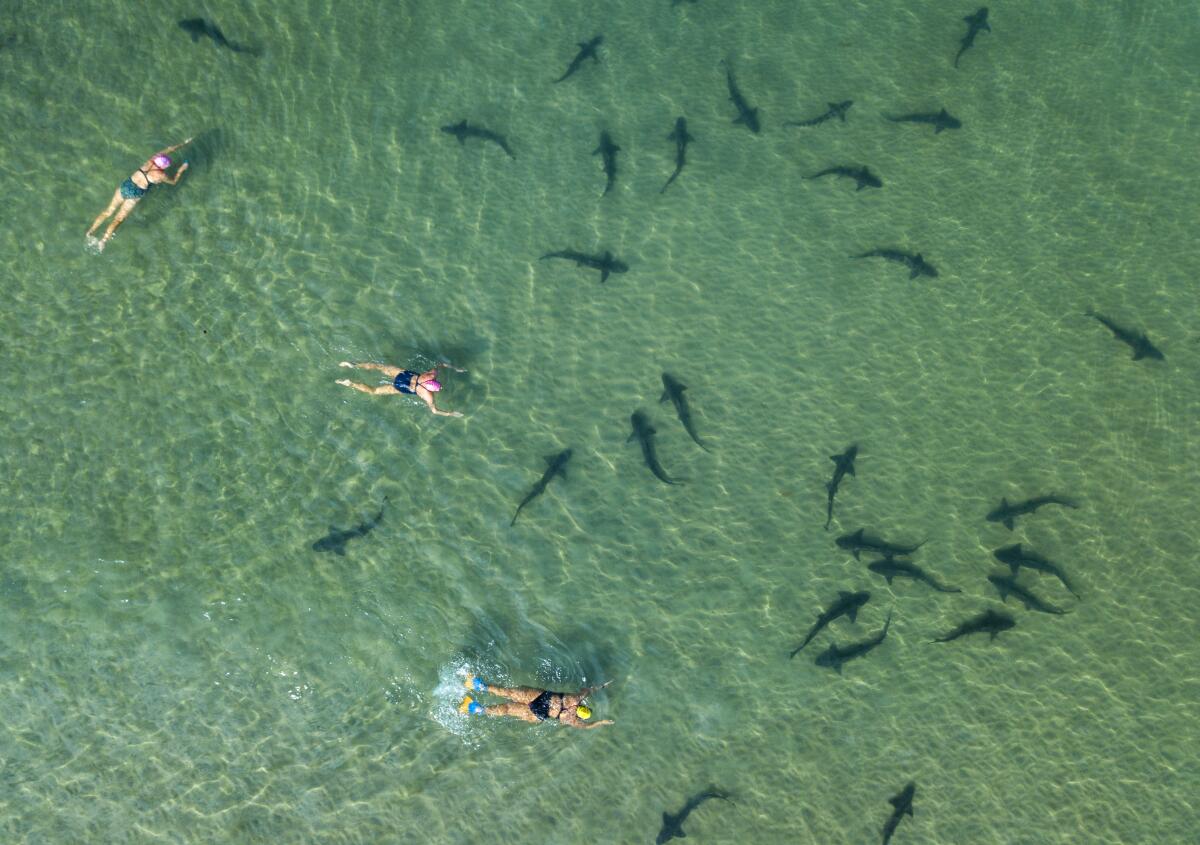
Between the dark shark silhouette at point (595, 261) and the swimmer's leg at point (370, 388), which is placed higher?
the dark shark silhouette at point (595, 261)

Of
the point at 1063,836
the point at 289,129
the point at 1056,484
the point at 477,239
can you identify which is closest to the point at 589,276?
the point at 477,239

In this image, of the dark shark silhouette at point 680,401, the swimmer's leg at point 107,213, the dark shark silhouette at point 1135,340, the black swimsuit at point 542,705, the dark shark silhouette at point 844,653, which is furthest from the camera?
the dark shark silhouette at point 1135,340

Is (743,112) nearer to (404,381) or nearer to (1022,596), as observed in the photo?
(404,381)

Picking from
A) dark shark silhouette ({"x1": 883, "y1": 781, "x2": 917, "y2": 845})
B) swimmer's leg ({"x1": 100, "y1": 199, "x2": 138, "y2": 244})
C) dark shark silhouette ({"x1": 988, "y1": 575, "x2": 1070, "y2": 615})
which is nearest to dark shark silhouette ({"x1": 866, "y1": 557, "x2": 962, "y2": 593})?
dark shark silhouette ({"x1": 988, "y1": 575, "x2": 1070, "y2": 615})

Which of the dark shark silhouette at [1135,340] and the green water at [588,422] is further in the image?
the dark shark silhouette at [1135,340]

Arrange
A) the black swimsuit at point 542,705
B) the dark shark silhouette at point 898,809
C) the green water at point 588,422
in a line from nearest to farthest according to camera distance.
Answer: the black swimsuit at point 542,705, the dark shark silhouette at point 898,809, the green water at point 588,422

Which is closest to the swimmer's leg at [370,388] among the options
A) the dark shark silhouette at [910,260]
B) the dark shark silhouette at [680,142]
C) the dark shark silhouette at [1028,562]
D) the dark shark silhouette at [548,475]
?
the dark shark silhouette at [548,475]

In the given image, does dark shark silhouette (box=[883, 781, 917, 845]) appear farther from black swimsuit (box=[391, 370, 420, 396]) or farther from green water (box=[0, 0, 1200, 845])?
black swimsuit (box=[391, 370, 420, 396])

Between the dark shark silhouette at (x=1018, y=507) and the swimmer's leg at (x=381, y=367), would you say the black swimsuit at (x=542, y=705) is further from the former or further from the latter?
the dark shark silhouette at (x=1018, y=507)
